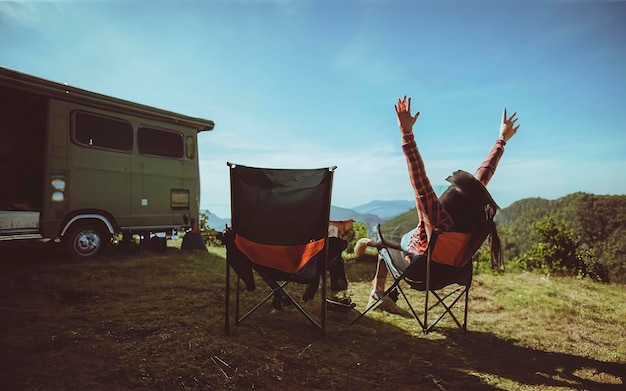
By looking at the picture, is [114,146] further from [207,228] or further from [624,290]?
[624,290]

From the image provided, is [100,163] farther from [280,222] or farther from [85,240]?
[280,222]

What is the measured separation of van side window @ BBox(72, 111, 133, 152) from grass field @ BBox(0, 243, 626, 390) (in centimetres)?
232

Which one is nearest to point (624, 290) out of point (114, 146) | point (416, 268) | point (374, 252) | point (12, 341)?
point (374, 252)

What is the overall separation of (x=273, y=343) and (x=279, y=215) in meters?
0.96

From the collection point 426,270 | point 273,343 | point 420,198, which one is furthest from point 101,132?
point 426,270

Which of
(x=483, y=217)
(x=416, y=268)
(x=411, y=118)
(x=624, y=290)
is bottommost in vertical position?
(x=624, y=290)

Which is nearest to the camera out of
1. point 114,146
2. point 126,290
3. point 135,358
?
point 135,358

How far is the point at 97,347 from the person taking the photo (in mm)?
2348

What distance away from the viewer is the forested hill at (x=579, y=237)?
776 cm

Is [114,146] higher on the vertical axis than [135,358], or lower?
higher

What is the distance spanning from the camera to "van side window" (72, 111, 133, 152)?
18.8ft

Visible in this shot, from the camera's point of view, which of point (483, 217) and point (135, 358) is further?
point (483, 217)

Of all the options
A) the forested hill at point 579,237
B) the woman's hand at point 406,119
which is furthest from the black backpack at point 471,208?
the forested hill at point 579,237

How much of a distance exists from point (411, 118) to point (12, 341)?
321cm
